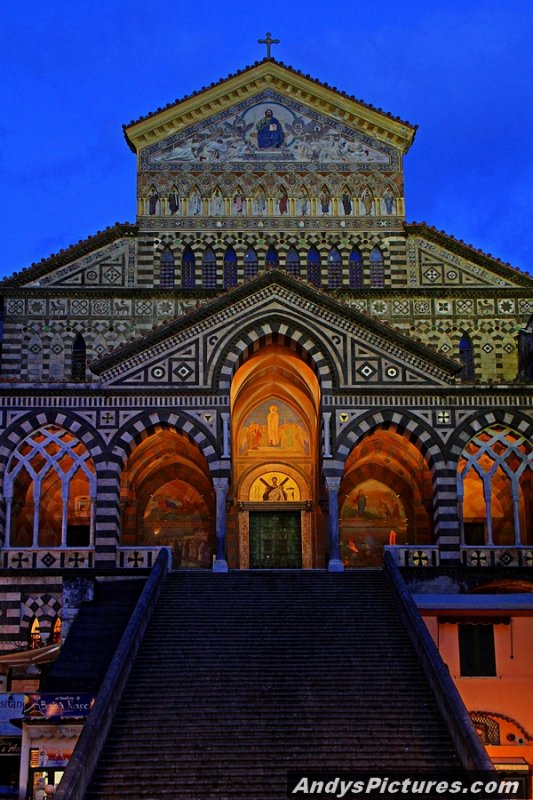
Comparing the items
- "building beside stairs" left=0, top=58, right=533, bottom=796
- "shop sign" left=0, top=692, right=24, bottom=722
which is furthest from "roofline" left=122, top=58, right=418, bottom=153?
"shop sign" left=0, top=692, right=24, bottom=722

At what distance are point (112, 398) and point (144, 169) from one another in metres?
13.3

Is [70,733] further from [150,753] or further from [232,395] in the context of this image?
[232,395]

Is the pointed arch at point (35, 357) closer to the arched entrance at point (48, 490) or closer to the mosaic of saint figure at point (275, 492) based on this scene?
the arched entrance at point (48, 490)

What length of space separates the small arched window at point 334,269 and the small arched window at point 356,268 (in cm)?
50

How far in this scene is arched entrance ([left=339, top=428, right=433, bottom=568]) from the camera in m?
39.8

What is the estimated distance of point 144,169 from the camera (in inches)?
1751

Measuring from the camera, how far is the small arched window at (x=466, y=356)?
137ft

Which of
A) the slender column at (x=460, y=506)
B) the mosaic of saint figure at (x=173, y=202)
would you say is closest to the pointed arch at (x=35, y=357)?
the mosaic of saint figure at (x=173, y=202)

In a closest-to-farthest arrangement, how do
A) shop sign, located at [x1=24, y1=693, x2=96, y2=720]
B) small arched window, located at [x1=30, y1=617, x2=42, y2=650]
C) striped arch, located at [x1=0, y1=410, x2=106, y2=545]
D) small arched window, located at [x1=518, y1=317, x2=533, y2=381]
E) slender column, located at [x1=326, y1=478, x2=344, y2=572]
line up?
shop sign, located at [x1=24, y1=693, x2=96, y2=720] < small arched window, located at [x1=30, y1=617, x2=42, y2=650] < slender column, located at [x1=326, y1=478, x2=344, y2=572] < striped arch, located at [x1=0, y1=410, x2=106, y2=545] < small arched window, located at [x1=518, y1=317, x2=533, y2=381]

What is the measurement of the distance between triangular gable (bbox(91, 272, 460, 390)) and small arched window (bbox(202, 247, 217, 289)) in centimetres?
712

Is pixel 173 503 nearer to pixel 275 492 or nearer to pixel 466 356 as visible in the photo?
pixel 275 492

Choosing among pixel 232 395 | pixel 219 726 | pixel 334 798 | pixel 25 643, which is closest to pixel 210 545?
pixel 232 395

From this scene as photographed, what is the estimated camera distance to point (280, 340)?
36.6 meters

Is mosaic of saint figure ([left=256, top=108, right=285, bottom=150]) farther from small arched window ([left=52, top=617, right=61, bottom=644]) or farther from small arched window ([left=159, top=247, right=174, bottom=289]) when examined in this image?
small arched window ([left=52, top=617, right=61, bottom=644])
